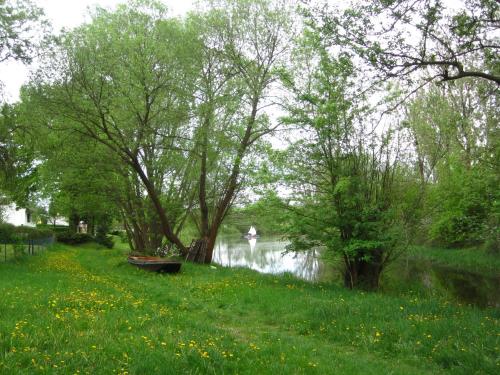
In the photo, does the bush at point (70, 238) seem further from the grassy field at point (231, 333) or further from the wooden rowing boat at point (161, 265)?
the grassy field at point (231, 333)

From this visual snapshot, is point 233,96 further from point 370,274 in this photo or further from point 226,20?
point 370,274

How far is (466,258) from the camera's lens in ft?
91.2

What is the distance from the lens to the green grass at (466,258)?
25.1 metres

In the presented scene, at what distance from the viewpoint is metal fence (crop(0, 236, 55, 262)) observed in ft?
66.8

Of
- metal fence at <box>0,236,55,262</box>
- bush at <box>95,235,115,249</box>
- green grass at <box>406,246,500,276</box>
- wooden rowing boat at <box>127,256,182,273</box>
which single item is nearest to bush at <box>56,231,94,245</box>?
bush at <box>95,235,115,249</box>

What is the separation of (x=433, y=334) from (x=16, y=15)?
1569cm

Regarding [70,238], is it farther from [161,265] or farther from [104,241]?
[161,265]

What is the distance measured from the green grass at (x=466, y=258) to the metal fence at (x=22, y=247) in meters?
20.0

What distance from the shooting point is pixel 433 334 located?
25.6ft

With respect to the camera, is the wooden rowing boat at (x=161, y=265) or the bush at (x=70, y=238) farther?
the bush at (x=70, y=238)

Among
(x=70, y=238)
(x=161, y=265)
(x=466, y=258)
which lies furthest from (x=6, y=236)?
(x=466, y=258)

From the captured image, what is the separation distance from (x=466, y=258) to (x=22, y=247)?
25060 millimetres

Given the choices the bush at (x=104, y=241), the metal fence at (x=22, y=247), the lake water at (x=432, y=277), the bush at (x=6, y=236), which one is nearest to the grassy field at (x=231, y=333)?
the lake water at (x=432, y=277)

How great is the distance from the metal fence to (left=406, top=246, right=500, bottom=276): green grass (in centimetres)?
2002
